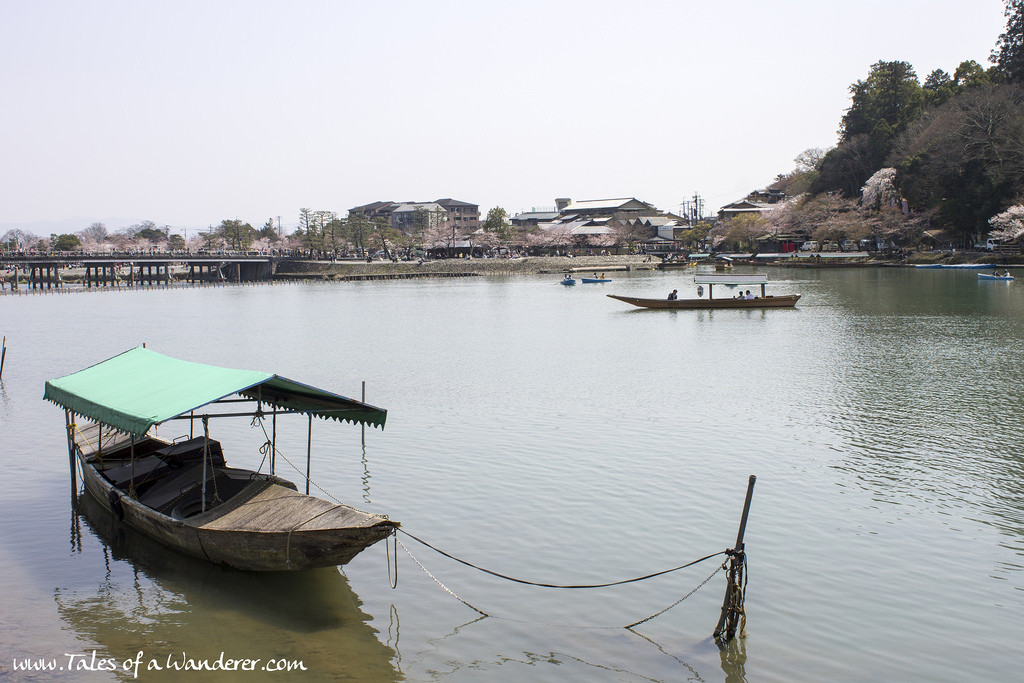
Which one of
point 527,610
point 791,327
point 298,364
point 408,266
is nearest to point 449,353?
point 298,364

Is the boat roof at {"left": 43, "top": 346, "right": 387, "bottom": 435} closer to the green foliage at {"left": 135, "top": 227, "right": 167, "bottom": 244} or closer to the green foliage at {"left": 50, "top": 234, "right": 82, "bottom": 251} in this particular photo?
the green foliage at {"left": 50, "top": 234, "right": 82, "bottom": 251}

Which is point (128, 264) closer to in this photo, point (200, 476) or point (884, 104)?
point (884, 104)

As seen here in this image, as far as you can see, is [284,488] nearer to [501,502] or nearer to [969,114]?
[501,502]

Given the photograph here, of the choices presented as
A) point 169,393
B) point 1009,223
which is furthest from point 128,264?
point 169,393

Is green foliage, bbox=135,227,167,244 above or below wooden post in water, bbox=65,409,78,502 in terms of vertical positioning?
above

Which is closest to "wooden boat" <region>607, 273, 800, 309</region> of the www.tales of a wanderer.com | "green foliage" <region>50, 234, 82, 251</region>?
the www.tales of a wanderer.com

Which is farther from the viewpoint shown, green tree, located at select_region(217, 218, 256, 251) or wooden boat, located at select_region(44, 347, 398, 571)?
green tree, located at select_region(217, 218, 256, 251)

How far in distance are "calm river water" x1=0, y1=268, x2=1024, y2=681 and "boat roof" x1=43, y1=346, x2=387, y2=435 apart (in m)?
1.90

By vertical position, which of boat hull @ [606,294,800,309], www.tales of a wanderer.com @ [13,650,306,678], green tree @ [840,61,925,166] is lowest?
www.tales of a wanderer.com @ [13,650,306,678]

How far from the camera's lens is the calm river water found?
8000mm

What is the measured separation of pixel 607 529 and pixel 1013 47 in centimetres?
7797

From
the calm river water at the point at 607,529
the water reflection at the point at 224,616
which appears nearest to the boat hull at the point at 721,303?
the calm river water at the point at 607,529

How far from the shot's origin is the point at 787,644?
7863 millimetres

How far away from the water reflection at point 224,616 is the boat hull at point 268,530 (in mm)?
362
